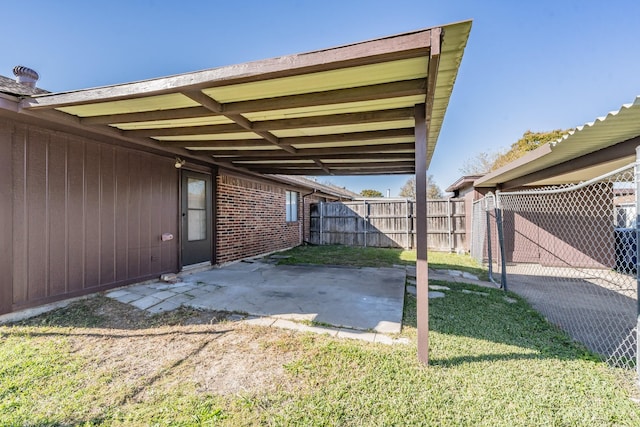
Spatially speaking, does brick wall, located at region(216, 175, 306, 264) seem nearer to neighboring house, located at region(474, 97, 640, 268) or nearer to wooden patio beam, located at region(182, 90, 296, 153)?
wooden patio beam, located at region(182, 90, 296, 153)

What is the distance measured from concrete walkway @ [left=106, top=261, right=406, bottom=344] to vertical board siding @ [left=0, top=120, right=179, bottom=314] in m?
0.50

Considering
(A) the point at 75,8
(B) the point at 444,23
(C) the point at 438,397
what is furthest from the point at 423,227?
(A) the point at 75,8

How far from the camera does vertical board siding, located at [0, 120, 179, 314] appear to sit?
11.1ft

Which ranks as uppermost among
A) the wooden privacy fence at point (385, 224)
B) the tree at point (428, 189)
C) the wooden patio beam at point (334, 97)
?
the tree at point (428, 189)

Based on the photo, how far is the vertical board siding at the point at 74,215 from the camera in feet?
11.1

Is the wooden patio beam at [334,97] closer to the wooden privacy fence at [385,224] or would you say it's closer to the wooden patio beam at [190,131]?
the wooden patio beam at [190,131]

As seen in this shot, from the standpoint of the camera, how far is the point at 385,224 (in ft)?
37.9

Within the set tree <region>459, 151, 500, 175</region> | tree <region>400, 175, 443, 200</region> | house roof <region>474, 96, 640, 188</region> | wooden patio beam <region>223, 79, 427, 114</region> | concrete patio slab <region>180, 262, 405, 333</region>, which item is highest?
tree <region>459, 151, 500, 175</region>

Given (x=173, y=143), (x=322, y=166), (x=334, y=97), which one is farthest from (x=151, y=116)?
(x=322, y=166)

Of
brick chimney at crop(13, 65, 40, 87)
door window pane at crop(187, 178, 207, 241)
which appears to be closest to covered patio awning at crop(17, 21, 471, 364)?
brick chimney at crop(13, 65, 40, 87)

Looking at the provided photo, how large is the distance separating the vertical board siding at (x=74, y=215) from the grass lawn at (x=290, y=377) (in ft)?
2.23

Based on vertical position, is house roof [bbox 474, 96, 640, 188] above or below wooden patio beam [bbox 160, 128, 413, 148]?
below

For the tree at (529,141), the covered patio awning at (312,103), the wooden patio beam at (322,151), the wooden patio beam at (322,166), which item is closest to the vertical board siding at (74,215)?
the covered patio awning at (312,103)

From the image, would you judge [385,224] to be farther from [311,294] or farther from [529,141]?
[529,141]
